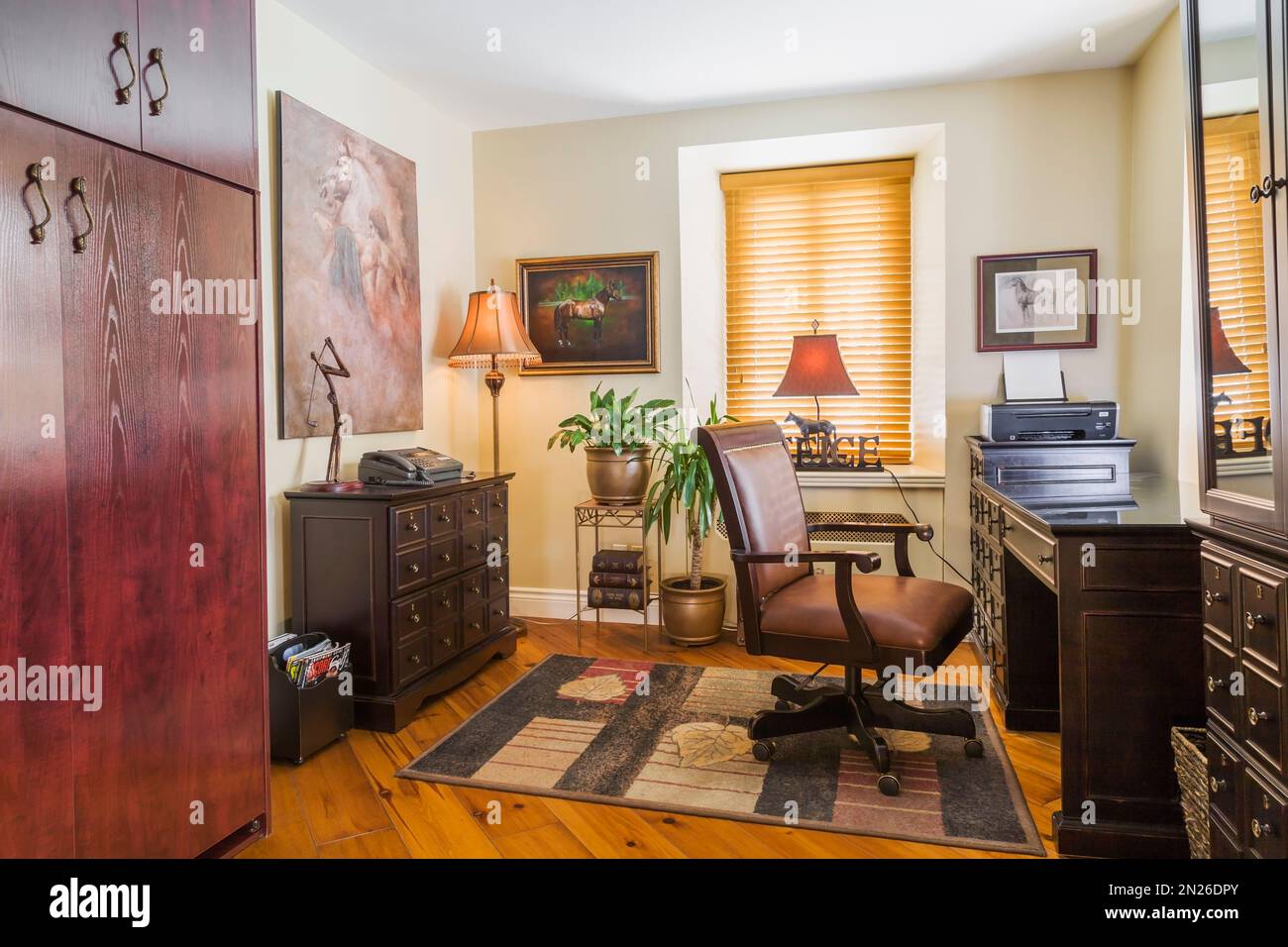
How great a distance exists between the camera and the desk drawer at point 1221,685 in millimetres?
1625

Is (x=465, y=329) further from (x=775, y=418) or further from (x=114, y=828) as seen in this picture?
(x=114, y=828)

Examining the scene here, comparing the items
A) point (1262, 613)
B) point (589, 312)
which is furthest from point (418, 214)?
point (1262, 613)

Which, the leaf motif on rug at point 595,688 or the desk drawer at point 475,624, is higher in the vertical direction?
the desk drawer at point 475,624

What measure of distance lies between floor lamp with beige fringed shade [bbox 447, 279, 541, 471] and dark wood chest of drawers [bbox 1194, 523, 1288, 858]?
3070 mm

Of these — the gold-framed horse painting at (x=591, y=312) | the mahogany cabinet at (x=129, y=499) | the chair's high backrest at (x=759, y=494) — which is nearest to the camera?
the mahogany cabinet at (x=129, y=499)

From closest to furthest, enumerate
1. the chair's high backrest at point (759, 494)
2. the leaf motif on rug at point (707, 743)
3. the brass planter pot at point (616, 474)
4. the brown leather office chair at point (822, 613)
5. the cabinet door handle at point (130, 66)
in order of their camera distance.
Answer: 1. the cabinet door handle at point (130, 66)
2. the brown leather office chair at point (822, 613)
3. the chair's high backrest at point (759, 494)
4. the leaf motif on rug at point (707, 743)
5. the brass planter pot at point (616, 474)

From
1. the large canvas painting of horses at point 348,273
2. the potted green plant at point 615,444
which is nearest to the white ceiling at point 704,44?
the large canvas painting of horses at point 348,273

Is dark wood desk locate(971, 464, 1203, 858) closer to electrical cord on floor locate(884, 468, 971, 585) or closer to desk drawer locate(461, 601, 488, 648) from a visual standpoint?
electrical cord on floor locate(884, 468, 971, 585)

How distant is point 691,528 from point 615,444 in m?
0.56

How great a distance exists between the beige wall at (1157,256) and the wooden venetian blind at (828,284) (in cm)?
108

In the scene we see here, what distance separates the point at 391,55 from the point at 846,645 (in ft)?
10.3

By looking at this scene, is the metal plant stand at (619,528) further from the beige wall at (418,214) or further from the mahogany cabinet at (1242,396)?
the mahogany cabinet at (1242,396)

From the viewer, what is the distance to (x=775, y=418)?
15.6 ft
